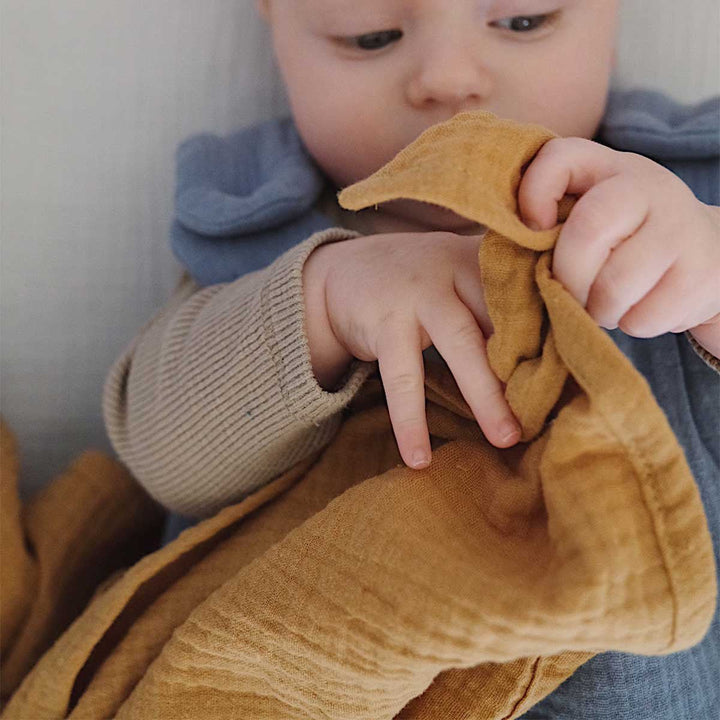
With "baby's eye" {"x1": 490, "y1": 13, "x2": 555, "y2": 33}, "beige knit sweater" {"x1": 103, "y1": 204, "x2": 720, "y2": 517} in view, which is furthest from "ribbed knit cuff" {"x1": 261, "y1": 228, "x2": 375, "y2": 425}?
"baby's eye" {"x1": 490, "y1": 13, "x2": 555, "y2": 33}

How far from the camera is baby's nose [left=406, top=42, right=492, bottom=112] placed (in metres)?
0.62

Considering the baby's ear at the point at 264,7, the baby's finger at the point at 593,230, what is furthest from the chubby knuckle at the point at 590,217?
the baby's ear at the point at 264,7

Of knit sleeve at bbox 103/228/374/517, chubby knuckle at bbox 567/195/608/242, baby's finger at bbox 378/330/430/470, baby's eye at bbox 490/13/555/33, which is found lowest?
knit sleeve at bbox 103/228/374/517

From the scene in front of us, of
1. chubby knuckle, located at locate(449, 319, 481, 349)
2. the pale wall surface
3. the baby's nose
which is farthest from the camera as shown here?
the pale wall surface

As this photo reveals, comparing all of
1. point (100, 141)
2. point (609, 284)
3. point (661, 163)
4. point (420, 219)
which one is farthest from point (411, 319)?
point (100, 141)

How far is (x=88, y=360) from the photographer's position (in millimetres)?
862

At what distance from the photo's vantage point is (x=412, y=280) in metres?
0.50

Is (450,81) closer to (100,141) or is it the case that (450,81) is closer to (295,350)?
(295,350)

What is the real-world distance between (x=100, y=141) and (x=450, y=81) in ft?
1.29

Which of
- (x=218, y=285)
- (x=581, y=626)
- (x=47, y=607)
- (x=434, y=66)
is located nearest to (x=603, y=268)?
(x=581, y=626)

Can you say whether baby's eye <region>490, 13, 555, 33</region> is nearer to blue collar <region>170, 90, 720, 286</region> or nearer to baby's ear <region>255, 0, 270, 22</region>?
blue collar <region>170, 90, 720, 286</region>

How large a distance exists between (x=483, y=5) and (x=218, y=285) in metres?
0.31

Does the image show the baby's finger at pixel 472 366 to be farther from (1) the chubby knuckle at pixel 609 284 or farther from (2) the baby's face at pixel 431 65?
(2) the baby's face at pixel 431 65

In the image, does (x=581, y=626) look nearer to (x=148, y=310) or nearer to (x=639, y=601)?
(x=639, y=601)
